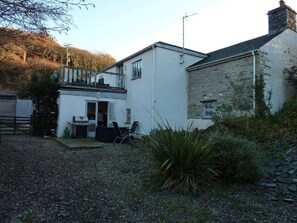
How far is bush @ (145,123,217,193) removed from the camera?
510 cm

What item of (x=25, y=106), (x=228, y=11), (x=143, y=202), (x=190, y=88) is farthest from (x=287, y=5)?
(x=25, y=106)

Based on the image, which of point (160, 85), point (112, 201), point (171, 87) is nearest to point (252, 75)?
point (171, 87)

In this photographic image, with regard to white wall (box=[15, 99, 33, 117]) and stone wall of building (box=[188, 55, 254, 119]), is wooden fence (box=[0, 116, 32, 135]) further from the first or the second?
stone wall of building (box=[188, 55, 254, 119])

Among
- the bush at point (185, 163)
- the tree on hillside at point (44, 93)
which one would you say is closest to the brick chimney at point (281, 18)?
the bush at point (185, 163)

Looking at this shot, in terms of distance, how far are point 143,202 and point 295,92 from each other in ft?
37.3

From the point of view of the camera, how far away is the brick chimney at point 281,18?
42.1 ft

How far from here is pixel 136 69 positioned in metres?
16.4

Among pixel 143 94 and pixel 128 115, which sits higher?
pixel 143 94

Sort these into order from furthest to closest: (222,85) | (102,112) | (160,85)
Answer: (102,112)
(160,85)
(222,85)

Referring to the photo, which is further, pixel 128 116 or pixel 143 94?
pixel 128 116

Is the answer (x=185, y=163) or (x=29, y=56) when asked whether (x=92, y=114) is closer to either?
(x=29, y=56)

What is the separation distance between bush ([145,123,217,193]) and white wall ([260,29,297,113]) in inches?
300

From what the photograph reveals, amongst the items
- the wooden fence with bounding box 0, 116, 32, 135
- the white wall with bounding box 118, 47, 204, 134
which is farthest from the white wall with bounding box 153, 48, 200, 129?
the wooden fence with bounding box 0, 116, 32, 135

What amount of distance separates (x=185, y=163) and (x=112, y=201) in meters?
1.59
